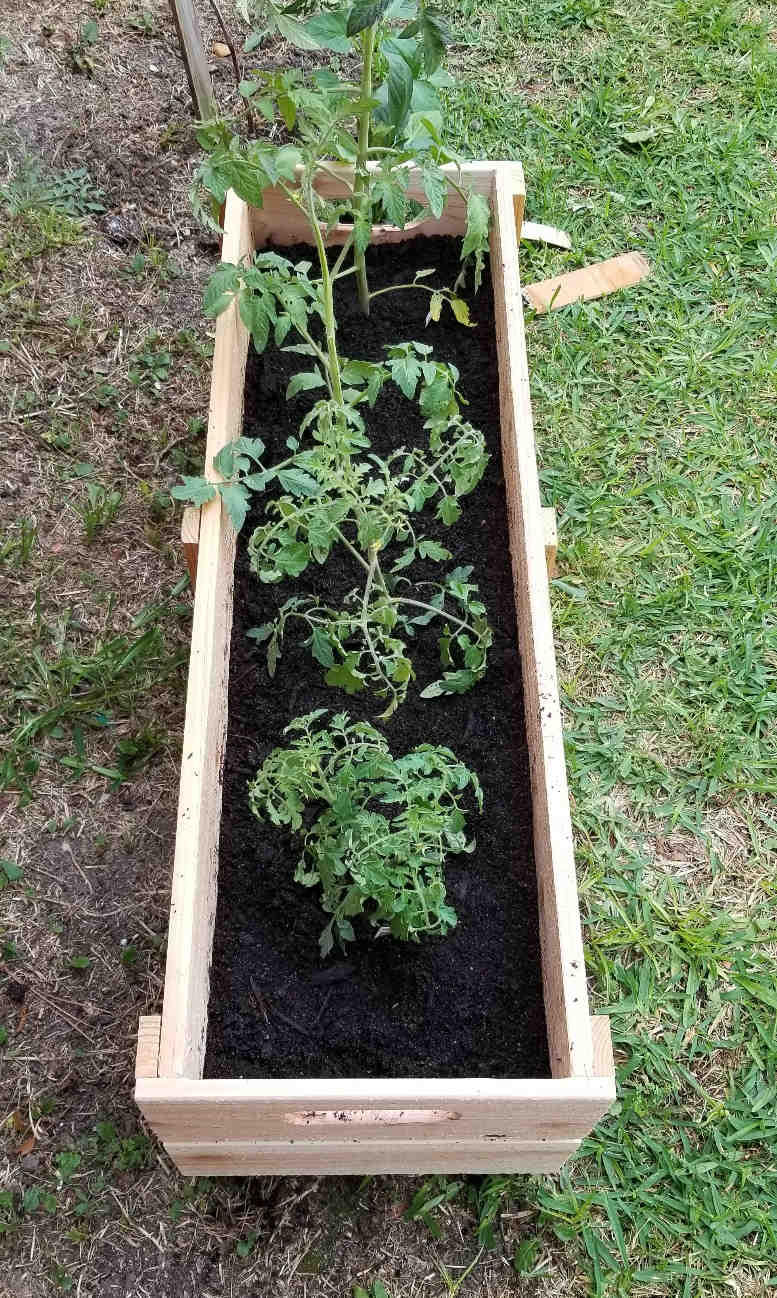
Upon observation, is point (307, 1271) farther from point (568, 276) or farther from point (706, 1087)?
point (568, 276)

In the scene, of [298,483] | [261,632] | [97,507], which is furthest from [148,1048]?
[97,507]

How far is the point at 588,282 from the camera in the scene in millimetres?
3027

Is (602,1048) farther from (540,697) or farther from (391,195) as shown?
(391,195)

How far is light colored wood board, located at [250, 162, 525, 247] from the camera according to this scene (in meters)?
2.38

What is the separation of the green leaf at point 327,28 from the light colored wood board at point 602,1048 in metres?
1.71

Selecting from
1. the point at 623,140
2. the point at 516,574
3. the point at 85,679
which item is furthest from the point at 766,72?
the point at 85,679

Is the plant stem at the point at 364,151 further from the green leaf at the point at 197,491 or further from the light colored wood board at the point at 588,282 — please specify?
the light colored wood board at the point at 588,282

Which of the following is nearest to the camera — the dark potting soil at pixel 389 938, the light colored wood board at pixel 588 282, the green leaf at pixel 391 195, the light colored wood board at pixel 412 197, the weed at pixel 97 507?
the dark potting soil at pixel 389 938

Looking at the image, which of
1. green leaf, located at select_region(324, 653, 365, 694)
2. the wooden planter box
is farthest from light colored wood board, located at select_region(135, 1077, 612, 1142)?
green leaf, located at select_region(324, 653, 365, 694)

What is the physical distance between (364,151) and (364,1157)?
1.83m

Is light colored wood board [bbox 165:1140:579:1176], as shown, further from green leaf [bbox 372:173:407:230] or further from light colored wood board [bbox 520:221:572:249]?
light colored wood board [bbox 520:221:572:249]

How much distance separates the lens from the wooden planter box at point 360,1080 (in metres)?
1.45

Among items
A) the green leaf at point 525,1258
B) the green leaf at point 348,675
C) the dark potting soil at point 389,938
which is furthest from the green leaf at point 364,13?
the green leaf at point 525,1258

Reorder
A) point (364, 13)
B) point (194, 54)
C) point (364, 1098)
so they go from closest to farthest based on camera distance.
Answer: point (364, 1098) → point (364, 13) → point (194, 54)
